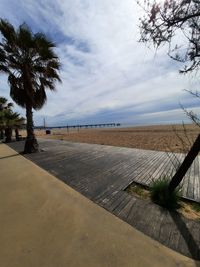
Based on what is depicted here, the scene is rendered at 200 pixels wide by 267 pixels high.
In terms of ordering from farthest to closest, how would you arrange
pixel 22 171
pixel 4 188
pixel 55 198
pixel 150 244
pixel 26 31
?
pixel 26 31 → pixel 22 171 → pixel 4 188 → pixel 55 198 → pixel 150 244

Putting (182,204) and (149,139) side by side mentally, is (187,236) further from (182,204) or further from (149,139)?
(149,139)

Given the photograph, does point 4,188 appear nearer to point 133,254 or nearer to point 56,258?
point 56,258

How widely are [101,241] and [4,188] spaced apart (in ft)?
10.5

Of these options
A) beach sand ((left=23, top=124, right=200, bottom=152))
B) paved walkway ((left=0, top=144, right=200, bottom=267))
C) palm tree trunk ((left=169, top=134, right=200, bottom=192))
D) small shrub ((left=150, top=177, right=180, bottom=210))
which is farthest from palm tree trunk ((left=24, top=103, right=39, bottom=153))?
palm tree trunk ((left=169, top=134, right=200, bottom=192))

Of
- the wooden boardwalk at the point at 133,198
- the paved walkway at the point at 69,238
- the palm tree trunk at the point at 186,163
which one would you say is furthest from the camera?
the palm tree trunk at the point at 186,163

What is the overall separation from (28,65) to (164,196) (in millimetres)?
8876

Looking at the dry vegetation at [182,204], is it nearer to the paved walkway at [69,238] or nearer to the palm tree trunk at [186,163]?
the palm tree trunk at [186,163]

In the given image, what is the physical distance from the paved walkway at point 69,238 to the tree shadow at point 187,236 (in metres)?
0.15

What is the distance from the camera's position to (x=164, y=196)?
3.42 m

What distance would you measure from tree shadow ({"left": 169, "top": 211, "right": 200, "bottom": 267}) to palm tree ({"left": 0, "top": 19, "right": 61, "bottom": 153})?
838cm

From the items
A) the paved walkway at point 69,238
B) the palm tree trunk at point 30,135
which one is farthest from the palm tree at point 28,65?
the paved walkway at point 69,238

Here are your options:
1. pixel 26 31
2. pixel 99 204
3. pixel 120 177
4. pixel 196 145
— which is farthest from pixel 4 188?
pixel 26 31

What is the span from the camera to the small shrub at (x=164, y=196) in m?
3.36

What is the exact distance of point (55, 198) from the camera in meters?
3.84
